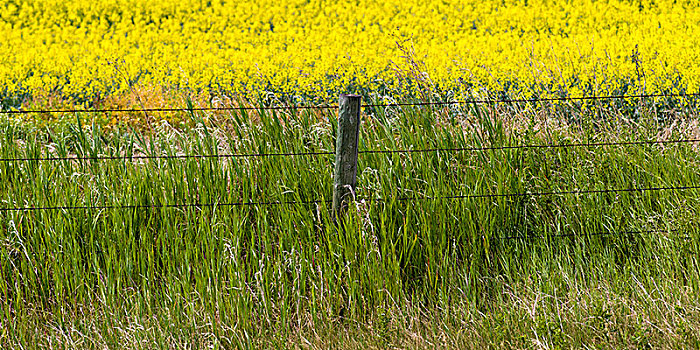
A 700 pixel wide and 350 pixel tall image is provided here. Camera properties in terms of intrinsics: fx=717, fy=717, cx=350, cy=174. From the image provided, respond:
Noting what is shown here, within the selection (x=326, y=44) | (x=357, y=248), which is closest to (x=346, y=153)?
(x=357, y=248)

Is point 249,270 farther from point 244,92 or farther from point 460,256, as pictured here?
point 244,92

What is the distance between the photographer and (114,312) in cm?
329

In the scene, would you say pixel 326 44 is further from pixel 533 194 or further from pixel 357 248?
pixel 357 248

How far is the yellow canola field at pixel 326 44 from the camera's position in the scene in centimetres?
781

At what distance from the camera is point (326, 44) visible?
10617mm

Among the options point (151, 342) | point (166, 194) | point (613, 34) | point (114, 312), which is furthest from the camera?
point (613, 34)

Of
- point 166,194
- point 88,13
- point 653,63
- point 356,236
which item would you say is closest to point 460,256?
point 356,236

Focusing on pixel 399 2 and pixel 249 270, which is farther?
pixel 399 2

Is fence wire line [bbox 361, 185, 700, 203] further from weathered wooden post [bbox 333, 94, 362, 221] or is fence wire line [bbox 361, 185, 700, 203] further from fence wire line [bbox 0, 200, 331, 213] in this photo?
fence wire line [bbox 0, 200, 331, 213]

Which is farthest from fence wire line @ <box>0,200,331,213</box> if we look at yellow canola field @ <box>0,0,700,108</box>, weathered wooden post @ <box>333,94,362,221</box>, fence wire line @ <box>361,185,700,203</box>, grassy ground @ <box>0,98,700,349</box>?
yellow canola field @ <box>0,0,700,108</box>

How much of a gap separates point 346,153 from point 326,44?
24.4ft

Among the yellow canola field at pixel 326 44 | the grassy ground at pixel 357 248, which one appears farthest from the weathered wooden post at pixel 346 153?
the yellow canola field at pixel 326 44

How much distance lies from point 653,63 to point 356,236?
5.54 metres

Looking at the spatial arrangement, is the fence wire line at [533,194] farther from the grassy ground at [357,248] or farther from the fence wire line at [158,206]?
the fence wire line at [158,206]
